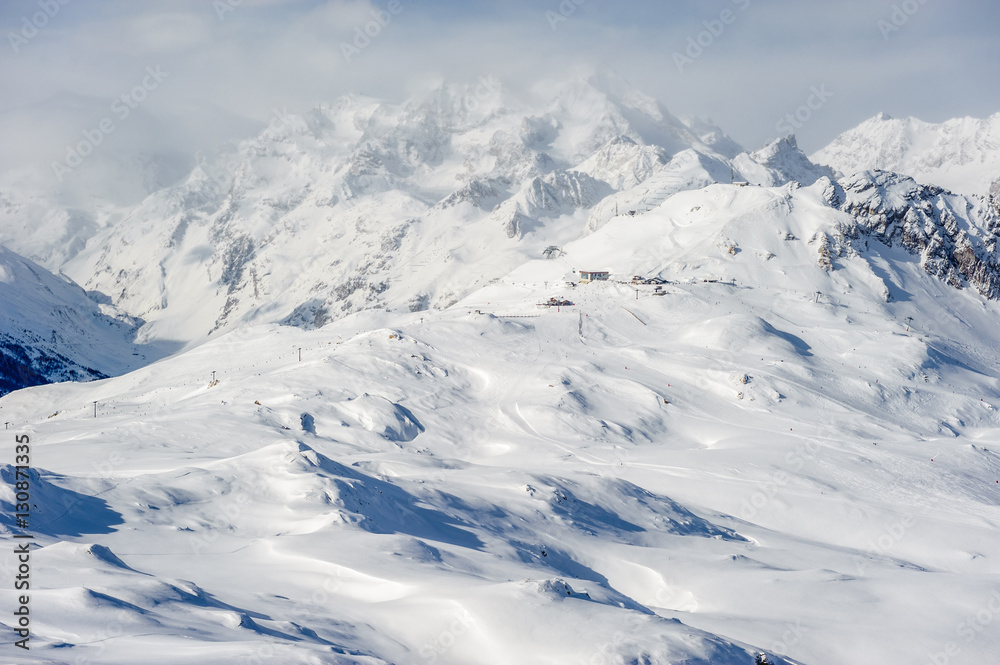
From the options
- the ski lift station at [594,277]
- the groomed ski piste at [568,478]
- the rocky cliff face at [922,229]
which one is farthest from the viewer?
the rocky cliff face at [922,229]

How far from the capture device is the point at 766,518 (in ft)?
230

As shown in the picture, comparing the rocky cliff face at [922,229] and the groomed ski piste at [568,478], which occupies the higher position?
the rocky cliff face at [922,229]

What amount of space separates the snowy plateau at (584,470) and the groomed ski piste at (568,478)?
0.80 feet

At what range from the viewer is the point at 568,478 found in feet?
213

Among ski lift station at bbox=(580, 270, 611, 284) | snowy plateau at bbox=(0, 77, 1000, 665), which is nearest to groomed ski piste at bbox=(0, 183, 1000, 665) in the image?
snowy plateau at bbox=(0, 77, 1000, 665)

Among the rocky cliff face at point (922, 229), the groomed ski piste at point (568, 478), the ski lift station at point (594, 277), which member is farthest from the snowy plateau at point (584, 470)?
the ski lift station at point (594, 277)

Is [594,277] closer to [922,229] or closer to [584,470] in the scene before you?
[922,229]

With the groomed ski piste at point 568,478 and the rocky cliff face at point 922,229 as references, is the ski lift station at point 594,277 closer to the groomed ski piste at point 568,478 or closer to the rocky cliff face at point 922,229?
the groomed ski piste at point 568,478

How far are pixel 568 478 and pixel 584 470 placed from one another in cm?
1254

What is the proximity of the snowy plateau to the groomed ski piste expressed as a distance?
0.80ft

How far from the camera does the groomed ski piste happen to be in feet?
105

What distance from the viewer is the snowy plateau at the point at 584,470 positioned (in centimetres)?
3195

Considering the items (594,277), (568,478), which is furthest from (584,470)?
(594,277)

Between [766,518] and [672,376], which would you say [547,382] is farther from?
[766,518]
